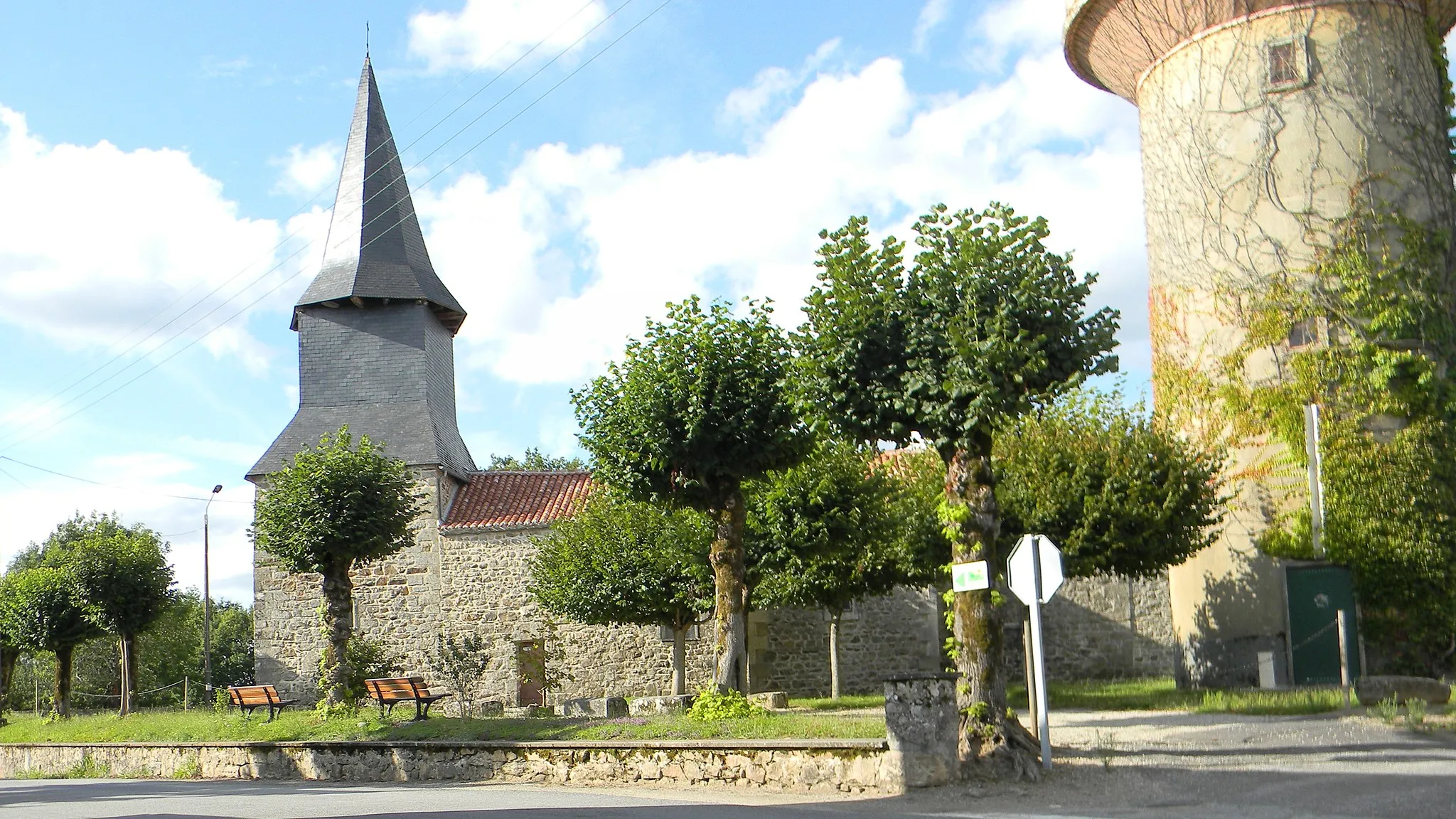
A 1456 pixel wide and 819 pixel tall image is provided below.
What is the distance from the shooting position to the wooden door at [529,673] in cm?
2627

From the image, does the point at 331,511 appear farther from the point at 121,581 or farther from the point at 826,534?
the point at 121,581

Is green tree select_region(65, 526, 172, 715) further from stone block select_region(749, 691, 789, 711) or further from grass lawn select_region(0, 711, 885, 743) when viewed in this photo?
stone block select_region(749, 691, 789, 711)

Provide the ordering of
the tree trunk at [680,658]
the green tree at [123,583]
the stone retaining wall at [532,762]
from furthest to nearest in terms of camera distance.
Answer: the green tree at [123,583] → the tree trunk at [680,658] → the stone retaining wall at [532,762]

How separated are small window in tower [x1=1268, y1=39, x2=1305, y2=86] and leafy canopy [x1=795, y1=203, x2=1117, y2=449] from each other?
9.25 m

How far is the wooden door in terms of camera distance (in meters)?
26.3

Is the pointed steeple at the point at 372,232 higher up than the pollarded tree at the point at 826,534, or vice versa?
the pointed steeple at the point at 372,232

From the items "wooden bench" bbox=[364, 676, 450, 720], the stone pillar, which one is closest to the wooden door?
"wooden bench" bbox=[364, 676, 450, 720]

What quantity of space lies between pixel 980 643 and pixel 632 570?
13224 mm

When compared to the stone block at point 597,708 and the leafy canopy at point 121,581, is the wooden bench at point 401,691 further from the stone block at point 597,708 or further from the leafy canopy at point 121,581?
the leafy canopy at point 121,581

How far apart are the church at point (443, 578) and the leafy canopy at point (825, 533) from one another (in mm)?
3983

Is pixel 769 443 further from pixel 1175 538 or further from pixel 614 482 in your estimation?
pixel 1175 538

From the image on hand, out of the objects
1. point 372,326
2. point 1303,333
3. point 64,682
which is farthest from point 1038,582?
point 64,682

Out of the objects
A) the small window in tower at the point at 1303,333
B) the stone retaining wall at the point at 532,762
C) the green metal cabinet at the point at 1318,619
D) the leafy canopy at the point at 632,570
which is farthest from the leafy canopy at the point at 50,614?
the small window in tower at the point at 1303,333

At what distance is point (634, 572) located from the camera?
23109mm
